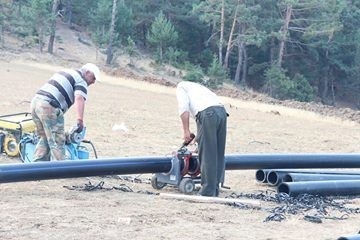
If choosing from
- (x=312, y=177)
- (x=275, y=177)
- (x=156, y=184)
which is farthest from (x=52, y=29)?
(x=312, y=177)

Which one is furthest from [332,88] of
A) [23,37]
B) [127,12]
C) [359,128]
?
[359,128]

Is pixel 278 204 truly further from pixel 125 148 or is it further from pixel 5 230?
pixel 125 148

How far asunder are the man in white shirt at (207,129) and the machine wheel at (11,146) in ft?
9.02

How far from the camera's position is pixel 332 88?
6669 centimetres

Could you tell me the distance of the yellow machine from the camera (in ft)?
37.0

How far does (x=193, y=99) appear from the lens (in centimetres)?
984

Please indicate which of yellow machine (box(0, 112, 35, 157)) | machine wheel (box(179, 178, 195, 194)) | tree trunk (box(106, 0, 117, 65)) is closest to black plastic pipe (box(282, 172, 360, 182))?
machine wheel (box(179, 178, 195, 194))

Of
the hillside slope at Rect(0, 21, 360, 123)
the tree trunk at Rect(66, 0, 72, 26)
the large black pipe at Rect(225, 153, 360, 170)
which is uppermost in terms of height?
the tree trunk at Rect(66, 0, 72, 26)

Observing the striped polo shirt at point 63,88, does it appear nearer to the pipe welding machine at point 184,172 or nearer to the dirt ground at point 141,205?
the dirt ground at point 141,205

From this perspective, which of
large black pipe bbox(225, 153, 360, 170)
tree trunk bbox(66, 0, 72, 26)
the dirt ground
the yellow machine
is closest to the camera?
the dirt ground

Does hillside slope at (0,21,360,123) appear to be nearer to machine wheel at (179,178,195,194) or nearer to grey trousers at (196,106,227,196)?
machine wheel at (179,178,195,194)

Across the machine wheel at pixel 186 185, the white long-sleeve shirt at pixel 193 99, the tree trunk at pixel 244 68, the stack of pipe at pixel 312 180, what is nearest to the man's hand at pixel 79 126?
the white long-sleeve shirt at pixel 193 99

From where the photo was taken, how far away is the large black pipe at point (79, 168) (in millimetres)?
9188

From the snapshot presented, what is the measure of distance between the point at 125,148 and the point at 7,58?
1255 inches
